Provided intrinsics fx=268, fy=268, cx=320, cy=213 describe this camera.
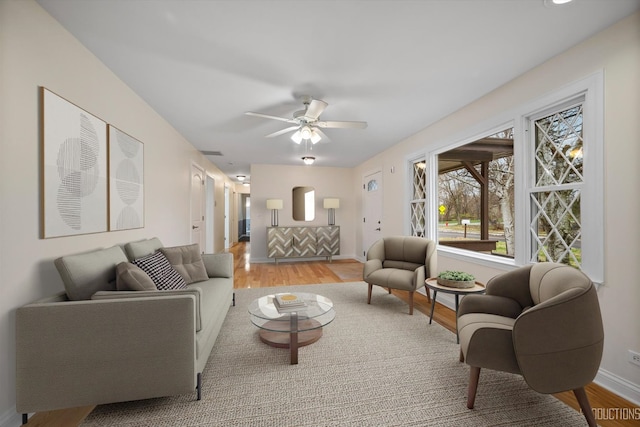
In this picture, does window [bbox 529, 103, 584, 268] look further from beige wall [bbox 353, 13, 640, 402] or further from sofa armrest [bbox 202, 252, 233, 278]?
sofa armrest [bbox 202, 252, 233, 278]

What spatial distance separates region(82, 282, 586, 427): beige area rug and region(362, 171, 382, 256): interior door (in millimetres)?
3296

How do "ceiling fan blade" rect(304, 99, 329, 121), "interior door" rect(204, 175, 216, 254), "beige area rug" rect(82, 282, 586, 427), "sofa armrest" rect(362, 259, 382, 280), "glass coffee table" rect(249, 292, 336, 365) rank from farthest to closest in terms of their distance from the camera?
"interior door" rect(204, 175, 216, 254) < "sofa armrest" rect(362, 259, 382, 280) < "ceiling fan blade" rect(304, 99, 329, 121) < "glass coffee table" rect(249, 292, 336, 365) < "beige area rug" rect(82, 282, 586, 427)

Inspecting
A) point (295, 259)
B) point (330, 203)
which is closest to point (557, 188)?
point (330, 203)

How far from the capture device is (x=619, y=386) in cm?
178

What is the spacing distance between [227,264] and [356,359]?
1.74 meters

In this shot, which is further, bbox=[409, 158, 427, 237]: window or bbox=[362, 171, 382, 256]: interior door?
bbox=[362, 171, 382, 256]: interior door

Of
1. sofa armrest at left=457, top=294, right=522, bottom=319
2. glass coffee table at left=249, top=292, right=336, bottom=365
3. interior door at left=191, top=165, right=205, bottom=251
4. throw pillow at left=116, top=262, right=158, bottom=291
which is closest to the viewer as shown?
throw pillow at left=116, top=262, right=158, bottom=291

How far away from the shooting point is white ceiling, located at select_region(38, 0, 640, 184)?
65.6 inches

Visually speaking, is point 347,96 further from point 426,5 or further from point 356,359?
point 356,359

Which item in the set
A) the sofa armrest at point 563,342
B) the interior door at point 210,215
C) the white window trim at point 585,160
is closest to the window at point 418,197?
the white window trim at point 585,160

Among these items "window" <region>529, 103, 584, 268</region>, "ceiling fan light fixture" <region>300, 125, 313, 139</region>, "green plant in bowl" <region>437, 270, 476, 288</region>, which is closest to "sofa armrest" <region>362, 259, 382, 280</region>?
"green plant in bowl" <region>437, 270, 476, 288</region>

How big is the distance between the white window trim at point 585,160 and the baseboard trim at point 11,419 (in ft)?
12.2

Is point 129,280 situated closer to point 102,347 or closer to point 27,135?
point 102,347

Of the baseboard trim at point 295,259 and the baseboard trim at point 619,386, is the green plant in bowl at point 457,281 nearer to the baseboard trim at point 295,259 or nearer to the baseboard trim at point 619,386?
the baseboard trim at point 619,386
